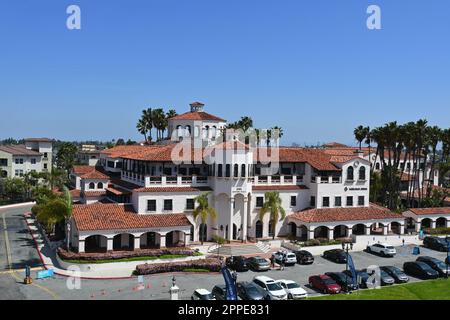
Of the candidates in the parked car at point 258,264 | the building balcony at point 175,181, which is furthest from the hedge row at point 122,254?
the building balcony at point 175,181

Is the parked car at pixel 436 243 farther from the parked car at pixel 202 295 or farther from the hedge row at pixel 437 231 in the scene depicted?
the parked car at pixel 202 295

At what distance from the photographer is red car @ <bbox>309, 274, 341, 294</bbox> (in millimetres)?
36403

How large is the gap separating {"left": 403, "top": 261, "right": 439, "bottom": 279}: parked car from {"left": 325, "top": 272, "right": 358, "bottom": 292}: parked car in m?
8.48

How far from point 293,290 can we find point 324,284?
3.06 metres

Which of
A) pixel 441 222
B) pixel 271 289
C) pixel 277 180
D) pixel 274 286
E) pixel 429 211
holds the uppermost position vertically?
pixel 277 180

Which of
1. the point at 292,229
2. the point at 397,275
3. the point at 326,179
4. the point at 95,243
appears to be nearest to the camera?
the point at 397,275

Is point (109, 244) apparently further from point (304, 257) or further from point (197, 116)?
point (197, 116)

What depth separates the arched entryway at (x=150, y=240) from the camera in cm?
5029

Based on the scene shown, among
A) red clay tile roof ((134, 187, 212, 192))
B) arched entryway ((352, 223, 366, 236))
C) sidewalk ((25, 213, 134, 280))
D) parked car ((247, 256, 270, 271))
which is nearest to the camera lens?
sidewalk ((25, 213, 134, 280))

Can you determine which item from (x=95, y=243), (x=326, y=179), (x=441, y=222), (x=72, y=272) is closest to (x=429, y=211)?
(x=441, y=222)

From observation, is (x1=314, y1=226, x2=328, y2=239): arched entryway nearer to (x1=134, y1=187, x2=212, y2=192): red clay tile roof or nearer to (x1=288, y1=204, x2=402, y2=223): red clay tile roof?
(x1=288, y1=204, x2=402, y2=223): red clay tile roof

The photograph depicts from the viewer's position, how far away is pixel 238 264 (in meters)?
44.5

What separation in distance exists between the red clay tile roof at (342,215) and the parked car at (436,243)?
Answer: 4.44 metres

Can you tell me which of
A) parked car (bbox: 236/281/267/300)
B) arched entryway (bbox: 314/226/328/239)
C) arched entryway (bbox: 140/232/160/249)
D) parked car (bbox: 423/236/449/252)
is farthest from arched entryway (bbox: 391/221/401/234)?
parked car (bbox: 236/281/267/300)
